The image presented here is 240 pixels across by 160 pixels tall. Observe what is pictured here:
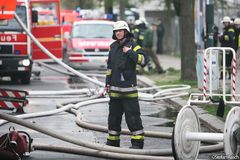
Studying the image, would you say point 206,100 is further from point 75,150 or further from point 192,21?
point 192,21

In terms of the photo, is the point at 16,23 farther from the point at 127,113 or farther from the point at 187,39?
the point at 127,113

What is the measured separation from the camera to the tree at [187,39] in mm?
23505

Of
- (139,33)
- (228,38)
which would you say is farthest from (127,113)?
(139,33)

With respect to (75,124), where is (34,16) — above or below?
above

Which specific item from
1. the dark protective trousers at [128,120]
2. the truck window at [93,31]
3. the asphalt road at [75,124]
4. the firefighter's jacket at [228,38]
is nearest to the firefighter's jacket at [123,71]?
the dark protective trousers at [128,120]

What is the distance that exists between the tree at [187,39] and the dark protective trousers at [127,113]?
12.2 meters

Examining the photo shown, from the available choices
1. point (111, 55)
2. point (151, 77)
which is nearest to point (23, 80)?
point (151, 77)

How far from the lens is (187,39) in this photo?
23.7 metres

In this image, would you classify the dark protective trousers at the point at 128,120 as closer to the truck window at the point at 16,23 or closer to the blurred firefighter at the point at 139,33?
the truck window at the point at 16,23

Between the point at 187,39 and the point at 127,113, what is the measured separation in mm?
12530

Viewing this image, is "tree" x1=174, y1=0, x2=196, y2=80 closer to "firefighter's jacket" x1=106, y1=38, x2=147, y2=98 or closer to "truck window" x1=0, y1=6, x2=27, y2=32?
"truck window" x1=0, y1=6, x2=27, y2=32

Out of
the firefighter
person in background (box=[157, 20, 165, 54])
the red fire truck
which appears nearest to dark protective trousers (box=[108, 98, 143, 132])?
the firefighter

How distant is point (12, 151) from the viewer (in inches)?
408

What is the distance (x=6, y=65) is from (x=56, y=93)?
4571 millimetres
